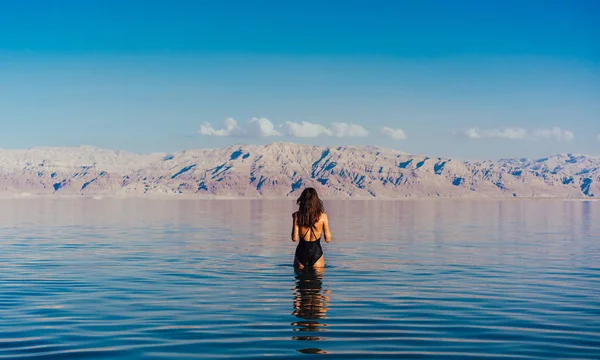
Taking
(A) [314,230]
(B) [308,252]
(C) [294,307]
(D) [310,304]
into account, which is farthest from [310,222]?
(C) [294,307]

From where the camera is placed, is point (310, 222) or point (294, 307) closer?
point (294, 307)

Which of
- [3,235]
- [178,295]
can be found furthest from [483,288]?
[3,235]

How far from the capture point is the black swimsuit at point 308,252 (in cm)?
2109

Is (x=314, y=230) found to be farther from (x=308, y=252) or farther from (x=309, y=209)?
(x=308, y=252)

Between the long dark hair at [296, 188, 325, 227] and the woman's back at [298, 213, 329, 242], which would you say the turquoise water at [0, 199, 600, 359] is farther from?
the long dark hair at [296, 188, 325, 227]

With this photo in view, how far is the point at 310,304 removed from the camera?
682 inches

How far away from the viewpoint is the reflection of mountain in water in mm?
13758

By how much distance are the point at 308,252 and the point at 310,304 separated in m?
4.02

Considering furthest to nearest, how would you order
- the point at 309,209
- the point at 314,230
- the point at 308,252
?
the point at 308,252
the point at 314,230
the point at 309,209

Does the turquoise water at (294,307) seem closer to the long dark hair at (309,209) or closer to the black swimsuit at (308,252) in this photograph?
the black swimsuit at (308,252)

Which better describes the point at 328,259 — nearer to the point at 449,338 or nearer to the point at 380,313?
the point at 380,313

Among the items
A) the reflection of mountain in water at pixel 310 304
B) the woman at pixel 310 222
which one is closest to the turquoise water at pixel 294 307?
the reflection of mountain in water at pixel 310 304

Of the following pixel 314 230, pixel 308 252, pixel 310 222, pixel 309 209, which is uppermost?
pixel 309 209

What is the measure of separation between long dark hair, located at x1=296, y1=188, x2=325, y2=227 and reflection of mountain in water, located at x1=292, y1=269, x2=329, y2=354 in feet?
6.38
